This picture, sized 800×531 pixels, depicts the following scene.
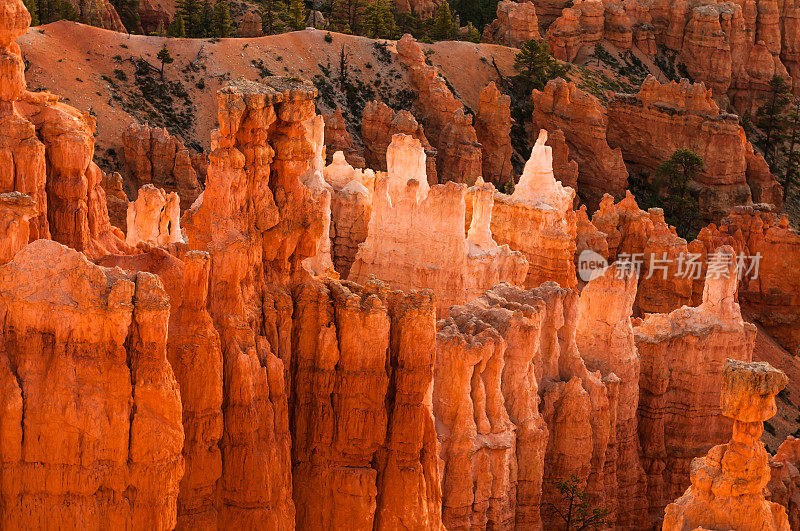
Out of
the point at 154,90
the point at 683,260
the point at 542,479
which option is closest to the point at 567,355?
the point at 542,479

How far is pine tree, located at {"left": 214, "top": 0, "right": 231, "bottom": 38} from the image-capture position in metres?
79.6

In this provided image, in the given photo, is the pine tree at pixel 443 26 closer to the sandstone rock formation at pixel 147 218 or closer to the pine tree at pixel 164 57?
the pine tree at pixel 164 57

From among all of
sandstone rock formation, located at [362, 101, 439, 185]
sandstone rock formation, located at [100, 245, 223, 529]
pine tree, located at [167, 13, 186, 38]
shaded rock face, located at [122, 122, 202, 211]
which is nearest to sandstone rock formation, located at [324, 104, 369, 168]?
sandstone rock formation, located at [362, 101, 439, 185]

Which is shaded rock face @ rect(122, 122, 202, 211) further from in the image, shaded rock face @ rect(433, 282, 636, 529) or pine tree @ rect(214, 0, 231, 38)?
shaded rock face @ rect(433, 282, 636, 529)

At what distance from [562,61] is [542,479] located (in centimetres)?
6489

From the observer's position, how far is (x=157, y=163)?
57719 mm

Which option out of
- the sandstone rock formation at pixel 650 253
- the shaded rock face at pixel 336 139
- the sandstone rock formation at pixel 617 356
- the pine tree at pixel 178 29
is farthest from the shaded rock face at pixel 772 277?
the pine tree at pixel 178 29

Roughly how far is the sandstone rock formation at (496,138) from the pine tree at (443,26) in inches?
756

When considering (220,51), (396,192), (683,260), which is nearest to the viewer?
(396,192)

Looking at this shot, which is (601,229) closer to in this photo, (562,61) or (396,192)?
(396,192)

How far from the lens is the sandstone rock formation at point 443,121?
69000mm

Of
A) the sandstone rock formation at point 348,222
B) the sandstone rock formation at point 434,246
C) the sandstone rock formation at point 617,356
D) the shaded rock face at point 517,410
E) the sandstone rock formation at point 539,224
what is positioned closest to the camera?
the shaded rock face at point 517,410

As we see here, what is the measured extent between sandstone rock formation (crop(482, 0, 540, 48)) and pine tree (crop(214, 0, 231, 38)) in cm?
2274

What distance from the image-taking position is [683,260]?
50844 mm
